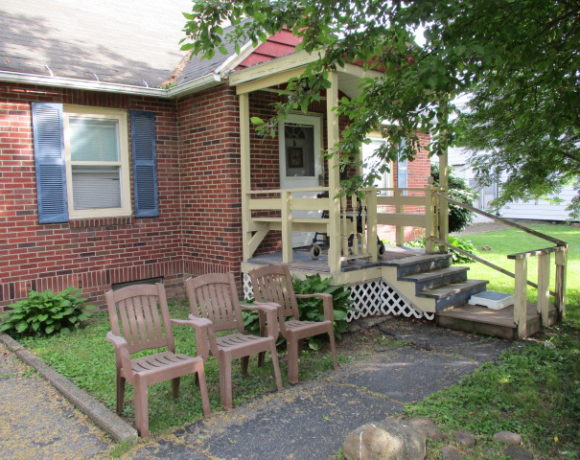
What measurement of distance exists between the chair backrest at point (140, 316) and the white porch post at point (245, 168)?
10.8 feet

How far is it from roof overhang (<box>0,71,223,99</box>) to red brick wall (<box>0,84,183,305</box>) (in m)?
0.29

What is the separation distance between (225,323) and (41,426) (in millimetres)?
1657

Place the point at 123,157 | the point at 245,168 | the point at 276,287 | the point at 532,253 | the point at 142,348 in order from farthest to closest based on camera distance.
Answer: the point at 123,157 < the point at 245,168 < the point at 532,253 < the point at 276,287 < the point at 142,348

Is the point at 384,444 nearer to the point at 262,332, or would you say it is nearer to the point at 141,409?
the point at 141,409

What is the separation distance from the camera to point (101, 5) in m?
11.0

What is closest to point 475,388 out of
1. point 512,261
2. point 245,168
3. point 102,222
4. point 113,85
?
point 245,168

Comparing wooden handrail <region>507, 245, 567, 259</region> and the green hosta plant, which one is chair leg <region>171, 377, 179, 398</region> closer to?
the green hosta plant

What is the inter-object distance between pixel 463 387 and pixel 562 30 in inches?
128

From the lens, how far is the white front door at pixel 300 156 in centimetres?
846

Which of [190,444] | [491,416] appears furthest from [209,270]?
[491,416]

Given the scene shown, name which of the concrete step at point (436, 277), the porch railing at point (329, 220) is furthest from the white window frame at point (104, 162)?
the concrete step at point (436, 277)

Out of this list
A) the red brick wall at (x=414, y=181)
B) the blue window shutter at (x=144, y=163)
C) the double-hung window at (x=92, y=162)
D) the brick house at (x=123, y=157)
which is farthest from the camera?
the red brick wall at (x=414, y=181)

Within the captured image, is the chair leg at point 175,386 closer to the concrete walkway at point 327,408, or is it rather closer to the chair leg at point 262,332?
the concrete walkway at point 327,408

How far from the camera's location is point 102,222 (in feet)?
24.7
